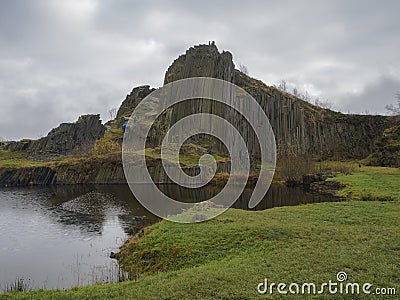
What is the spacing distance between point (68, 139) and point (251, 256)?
104m

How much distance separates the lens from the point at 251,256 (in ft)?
46.1

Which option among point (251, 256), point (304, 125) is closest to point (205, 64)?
point (304, 125)

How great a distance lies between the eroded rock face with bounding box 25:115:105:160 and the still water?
2431 inches

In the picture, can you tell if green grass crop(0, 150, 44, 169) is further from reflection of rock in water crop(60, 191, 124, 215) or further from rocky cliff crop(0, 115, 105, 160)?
reflection of rock in water crop(60, 191, 124, 215)

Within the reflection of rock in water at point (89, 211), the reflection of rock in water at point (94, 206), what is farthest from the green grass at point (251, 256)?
the reflection of rock in water at point (94, 206)

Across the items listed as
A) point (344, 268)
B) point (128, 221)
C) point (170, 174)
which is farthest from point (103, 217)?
point (170, 174)

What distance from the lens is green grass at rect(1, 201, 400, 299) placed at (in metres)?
10.2

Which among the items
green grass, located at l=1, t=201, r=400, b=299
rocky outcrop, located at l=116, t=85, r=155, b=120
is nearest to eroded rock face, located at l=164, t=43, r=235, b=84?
rocky outcrop, located at l=116, t=85, r=155, b=120

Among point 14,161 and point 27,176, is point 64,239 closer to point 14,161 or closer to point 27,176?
point 27,176

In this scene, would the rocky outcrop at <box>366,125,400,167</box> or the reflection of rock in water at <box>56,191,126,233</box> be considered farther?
the rocky outcrop at <box>366,125,400,167</box>

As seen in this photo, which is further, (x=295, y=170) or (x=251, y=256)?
(x=295, y=170)

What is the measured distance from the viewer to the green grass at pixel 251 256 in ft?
33.4

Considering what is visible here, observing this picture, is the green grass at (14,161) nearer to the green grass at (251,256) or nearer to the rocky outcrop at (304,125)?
the rocky outcrop at (304,125)

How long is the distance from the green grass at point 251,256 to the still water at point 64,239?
8.17 ft
